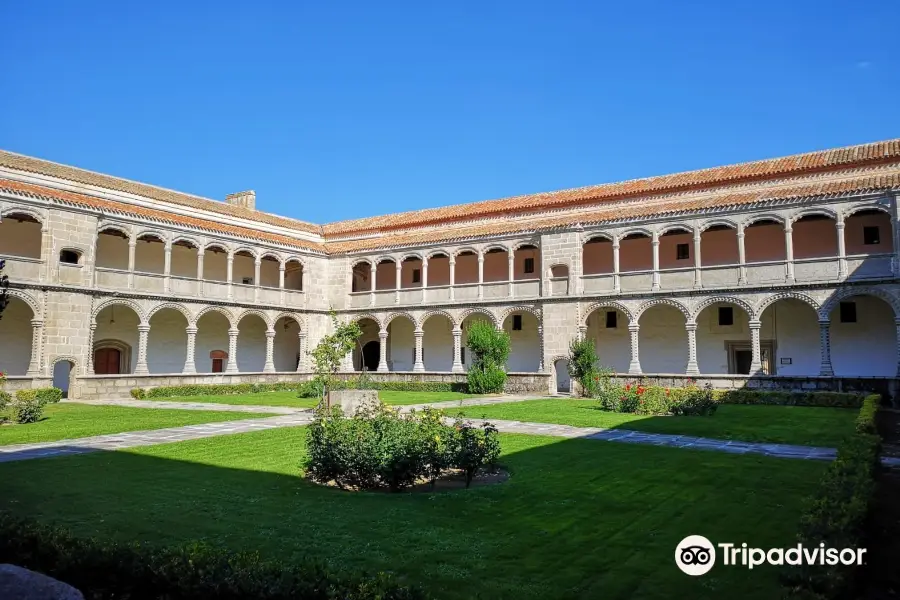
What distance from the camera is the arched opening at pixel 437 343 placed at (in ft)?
108

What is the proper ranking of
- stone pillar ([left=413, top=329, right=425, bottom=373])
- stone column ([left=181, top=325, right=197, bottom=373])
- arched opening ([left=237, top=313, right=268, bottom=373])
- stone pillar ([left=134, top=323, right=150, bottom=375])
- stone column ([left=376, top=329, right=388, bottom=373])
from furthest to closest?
stone column ([left=376, top=329, right=388, bottom=373]) → arched opening ([left=237, top=313, right=268, bottom=373]) → stone pillar ([left=413, top=329, right=425, bottom=373]) → stone column ([left=181, top=325, right=197, bottom=373]) → stone pillar ([left=134, top=323, right=150, bottom=375])

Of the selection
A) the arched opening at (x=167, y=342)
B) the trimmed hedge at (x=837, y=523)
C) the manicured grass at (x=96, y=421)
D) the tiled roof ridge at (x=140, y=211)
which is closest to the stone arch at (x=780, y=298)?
the trimmed hedge at (x=837, y=523)

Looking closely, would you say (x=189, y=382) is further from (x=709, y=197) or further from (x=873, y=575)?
(x=873, y=575)

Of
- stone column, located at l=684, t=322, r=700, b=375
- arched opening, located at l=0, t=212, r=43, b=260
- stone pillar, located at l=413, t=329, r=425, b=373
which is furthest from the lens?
stone pillar, located at l=413, t=329, r=425, b=373

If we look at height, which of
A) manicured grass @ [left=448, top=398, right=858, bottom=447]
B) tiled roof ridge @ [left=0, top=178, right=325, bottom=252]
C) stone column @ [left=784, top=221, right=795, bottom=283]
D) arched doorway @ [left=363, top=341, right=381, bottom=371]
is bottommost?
manicured grass @ [left=448, top=398, right=858, bottom=447]

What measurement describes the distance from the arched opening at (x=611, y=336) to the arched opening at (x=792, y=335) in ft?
18.0

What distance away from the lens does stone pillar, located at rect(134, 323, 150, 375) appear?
25.7 meters

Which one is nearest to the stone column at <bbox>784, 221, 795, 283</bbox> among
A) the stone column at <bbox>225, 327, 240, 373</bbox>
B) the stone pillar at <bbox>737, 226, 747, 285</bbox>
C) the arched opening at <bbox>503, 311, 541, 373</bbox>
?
the stone pillar at <bbox>737, 226, 747, 285</bbox>

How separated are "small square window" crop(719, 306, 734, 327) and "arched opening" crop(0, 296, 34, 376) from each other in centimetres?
2731

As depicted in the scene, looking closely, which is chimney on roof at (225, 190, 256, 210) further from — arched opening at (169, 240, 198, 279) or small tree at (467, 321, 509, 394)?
small tree at (467, 321, 509, 394)

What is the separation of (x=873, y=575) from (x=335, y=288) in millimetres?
30943

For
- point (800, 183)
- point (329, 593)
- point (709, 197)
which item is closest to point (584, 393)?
point (709, 197)

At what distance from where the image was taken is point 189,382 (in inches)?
1059

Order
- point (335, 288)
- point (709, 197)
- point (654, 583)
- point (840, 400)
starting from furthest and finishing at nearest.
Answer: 1. point (335, 288)
2. point (709, 197)
3. point (840, 400)
4. point (654, 583)
